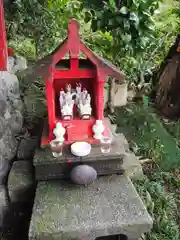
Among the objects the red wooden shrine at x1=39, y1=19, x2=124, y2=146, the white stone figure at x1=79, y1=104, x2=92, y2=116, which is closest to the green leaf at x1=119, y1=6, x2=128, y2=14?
the red wooden shrine at x1=39, y1=19, x2=124, y2=146

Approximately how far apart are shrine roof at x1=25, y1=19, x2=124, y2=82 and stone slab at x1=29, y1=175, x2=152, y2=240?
1.13 metres

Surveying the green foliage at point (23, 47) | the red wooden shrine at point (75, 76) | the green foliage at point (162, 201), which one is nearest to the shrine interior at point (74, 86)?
the red wooden shrine at point (75, 76)

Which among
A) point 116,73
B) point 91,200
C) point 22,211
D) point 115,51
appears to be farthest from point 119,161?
point 115,51

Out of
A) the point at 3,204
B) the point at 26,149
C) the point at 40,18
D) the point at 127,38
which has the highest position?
the point at 40,18

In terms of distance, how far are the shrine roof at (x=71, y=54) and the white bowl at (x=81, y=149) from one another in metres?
0.76

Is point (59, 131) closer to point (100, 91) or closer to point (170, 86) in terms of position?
point (100, 91)

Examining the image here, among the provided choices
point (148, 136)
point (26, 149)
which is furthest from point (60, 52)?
point (148, 136)

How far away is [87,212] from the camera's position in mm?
2303

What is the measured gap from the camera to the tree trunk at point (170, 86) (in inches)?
179

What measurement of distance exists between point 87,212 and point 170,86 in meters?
3.16

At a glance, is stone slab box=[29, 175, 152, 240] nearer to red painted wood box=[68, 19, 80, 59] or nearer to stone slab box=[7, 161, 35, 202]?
stone slab box=[7, 161, 35, 202]

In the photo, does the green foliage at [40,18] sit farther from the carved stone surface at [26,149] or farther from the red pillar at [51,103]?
the carved stone surface at [26,149]

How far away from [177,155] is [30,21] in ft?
9.84

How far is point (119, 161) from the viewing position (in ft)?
8.93
